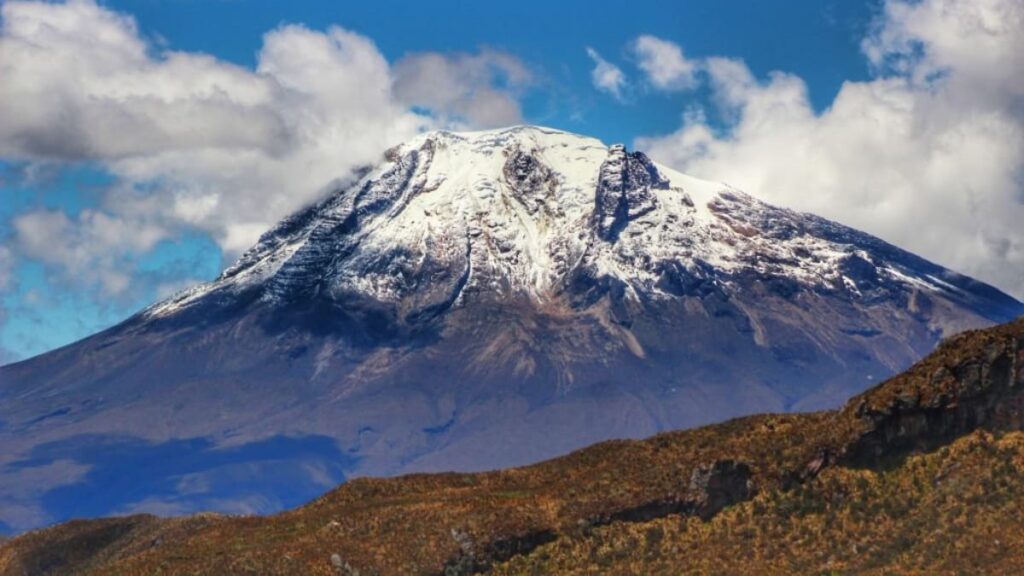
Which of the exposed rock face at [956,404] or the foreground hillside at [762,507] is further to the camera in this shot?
the exposed rock face at [956,404]

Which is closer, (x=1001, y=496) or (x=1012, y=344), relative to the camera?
(x=1001, y=496)

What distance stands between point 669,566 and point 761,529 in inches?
193

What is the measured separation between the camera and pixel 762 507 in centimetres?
7869

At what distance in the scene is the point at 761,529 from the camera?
77.1 m

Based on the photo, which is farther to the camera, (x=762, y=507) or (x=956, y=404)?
(x=762, y=507)

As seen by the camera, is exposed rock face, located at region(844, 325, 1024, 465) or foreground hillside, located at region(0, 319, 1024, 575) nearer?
foreground hillside, located at region(0, 319, 1024, 575)

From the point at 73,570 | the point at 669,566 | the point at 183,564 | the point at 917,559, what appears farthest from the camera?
the point at 73,570

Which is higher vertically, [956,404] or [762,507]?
[956,404]

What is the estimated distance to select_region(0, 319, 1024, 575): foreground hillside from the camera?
72812 millimetres

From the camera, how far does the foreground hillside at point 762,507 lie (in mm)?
72812

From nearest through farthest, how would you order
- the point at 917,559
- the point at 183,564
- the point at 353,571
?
the point at 917,559
the point at 353,571
the point at 183,564

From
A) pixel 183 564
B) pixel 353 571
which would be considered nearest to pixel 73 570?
pixel 183 564

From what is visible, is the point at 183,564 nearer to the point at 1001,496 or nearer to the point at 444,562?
the point at 444,562

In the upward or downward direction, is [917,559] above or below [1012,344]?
below
